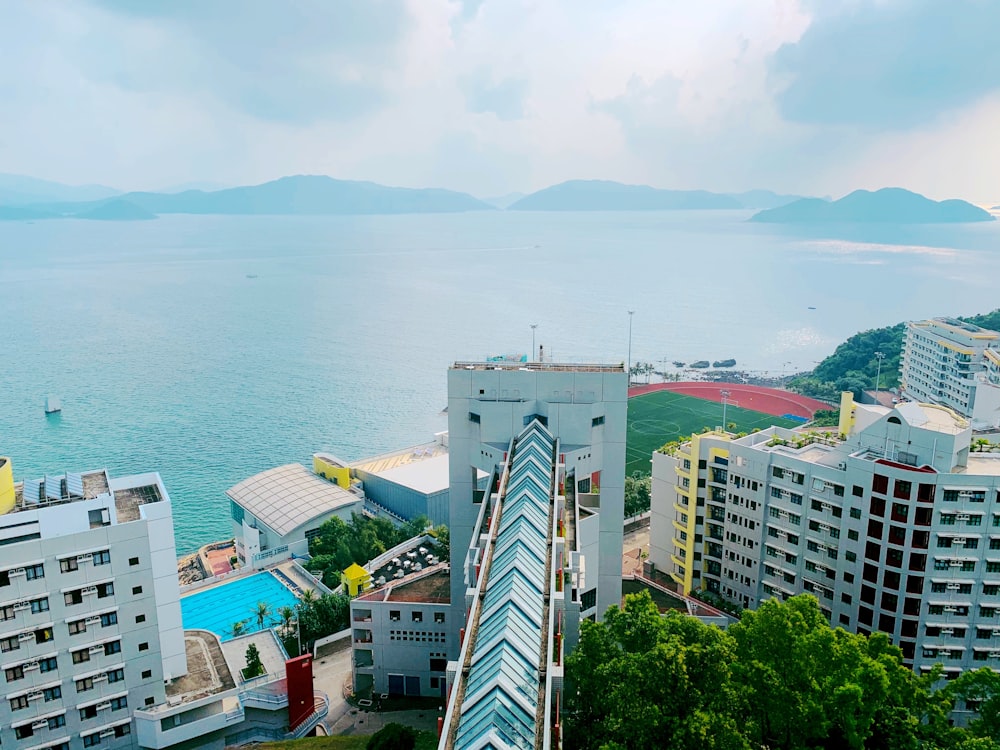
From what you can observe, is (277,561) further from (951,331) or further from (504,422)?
(951,331)

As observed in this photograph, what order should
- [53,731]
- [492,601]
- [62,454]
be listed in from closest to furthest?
[492,601] → [53,731] → [62,454]

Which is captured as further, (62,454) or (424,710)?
(62,454)

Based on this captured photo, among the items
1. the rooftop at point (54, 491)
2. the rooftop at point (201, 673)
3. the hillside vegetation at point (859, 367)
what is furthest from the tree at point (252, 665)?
the hillside vegetation at point (859, 367)

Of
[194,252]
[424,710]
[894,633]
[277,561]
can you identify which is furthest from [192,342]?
[194,252]

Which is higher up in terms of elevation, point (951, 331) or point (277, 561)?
point (951, 331)

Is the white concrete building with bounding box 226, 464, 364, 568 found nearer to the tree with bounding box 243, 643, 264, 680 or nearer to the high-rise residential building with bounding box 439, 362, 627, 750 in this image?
the tree with bounding box 243, 643, 264, 680

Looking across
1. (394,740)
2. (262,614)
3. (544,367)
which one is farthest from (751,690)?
(262,614)

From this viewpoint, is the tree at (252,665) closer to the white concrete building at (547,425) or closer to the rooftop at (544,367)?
the white concrete building at (547,425)
